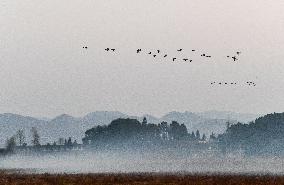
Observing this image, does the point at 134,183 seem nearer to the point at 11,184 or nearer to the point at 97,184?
the point at 97,184

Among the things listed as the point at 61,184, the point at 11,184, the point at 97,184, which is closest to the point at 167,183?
the point at 97,184

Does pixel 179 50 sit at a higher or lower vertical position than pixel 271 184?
higher

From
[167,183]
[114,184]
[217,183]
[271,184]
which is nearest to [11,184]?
[114,184]

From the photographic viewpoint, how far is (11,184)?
283 ft

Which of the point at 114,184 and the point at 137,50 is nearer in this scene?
the point at 137,50

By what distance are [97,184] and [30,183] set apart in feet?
37.8

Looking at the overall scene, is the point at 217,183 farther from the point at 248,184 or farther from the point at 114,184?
the point at 114,184

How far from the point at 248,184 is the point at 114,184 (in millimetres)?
22543

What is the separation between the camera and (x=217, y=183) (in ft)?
297

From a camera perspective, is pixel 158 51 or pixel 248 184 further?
pixel 248 184

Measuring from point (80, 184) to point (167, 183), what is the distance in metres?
14.6

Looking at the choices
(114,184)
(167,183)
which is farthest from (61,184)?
(167,183)

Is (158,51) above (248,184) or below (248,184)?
above

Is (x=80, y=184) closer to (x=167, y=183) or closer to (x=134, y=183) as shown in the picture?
(x=134, y=183)
